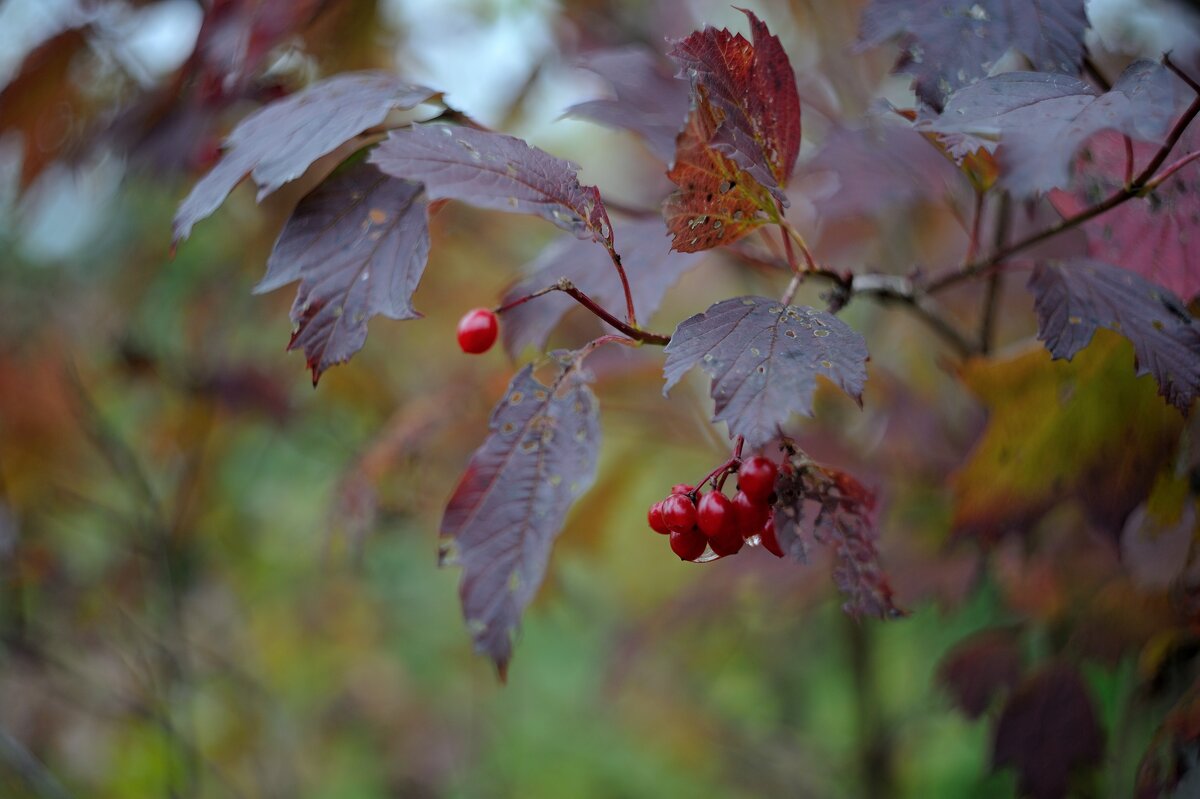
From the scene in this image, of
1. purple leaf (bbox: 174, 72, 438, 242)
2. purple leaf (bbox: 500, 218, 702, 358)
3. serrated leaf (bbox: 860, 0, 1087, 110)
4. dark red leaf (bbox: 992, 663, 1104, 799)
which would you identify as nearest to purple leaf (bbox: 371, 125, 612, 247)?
purple leaf (bbox: 174, 72, 438, 242)

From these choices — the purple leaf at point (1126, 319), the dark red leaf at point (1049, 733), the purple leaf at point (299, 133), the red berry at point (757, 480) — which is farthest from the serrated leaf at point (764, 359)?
the dark red leaf at point (1049, 733)

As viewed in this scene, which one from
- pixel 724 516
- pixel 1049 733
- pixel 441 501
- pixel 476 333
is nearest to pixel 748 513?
pixel 724 516

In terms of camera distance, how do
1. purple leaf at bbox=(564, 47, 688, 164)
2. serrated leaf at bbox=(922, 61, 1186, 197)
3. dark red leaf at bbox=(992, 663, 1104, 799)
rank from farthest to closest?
dark red leaf at bbox=(992, 663, 1104, 799), purple leaf at bbox=(564, 47, 688, 164), serrated leaf at bbox=(922, 61, 1186, 197)

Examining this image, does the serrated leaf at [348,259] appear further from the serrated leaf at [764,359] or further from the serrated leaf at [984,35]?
the serrated leaf at [984,35]

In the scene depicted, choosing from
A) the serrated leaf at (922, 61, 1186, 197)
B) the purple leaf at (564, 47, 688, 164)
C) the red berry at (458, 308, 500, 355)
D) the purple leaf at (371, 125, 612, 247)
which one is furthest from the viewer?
the purple leaf at (564, 47, 688, 164)

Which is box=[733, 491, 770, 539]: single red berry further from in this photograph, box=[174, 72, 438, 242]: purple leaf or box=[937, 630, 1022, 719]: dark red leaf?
box=[937, 630, 1022, 719]: dark red leaf

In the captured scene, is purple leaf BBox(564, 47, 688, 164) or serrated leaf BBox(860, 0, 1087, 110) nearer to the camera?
serrated leaf BBox(860, 0, 1087, 110)

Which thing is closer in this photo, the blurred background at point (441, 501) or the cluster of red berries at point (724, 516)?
the cluster of red berries at point (724, 516)
